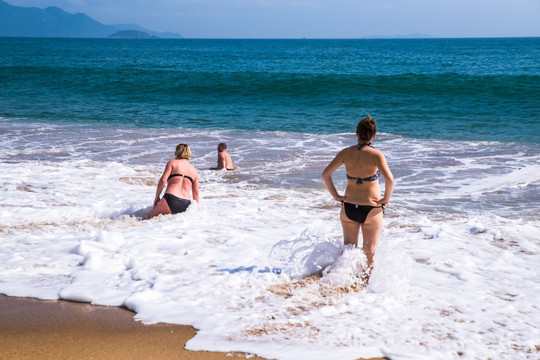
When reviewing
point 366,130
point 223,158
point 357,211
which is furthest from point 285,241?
point 223,158

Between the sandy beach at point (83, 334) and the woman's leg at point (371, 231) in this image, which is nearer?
the sandy beach at point (83, 334)

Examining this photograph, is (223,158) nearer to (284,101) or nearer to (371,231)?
(371,231)

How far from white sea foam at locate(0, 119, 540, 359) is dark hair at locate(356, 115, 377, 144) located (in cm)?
98

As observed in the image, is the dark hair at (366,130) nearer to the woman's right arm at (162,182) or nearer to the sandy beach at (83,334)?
the sandy beach at (83,334)

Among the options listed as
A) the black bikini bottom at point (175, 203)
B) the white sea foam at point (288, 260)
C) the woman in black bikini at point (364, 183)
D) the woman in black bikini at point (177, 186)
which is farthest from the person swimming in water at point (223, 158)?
the woman in black bikini at point (364, 183)

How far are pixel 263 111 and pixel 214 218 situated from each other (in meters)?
17.2

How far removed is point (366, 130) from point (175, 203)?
3.43 meters

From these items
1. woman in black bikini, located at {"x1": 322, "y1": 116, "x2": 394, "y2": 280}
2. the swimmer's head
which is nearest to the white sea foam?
woman in black bikini, located at {"x1": 322, "y1": 116, "x2": 394, "y2": 280}

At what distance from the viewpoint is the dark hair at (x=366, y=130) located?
450 centimetres

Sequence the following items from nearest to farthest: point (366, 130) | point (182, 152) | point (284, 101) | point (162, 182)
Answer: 1. point (366, 130)
2. point (162, 182)
3. point (182, 152)
4. point (284, 101)

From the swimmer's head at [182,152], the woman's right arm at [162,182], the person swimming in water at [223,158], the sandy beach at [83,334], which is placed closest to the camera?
the sandy beach at [83,334]

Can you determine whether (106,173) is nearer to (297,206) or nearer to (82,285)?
(297,206)

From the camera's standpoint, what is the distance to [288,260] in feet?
17.0

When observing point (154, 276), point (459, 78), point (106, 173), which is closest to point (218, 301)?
point (154, 276)
